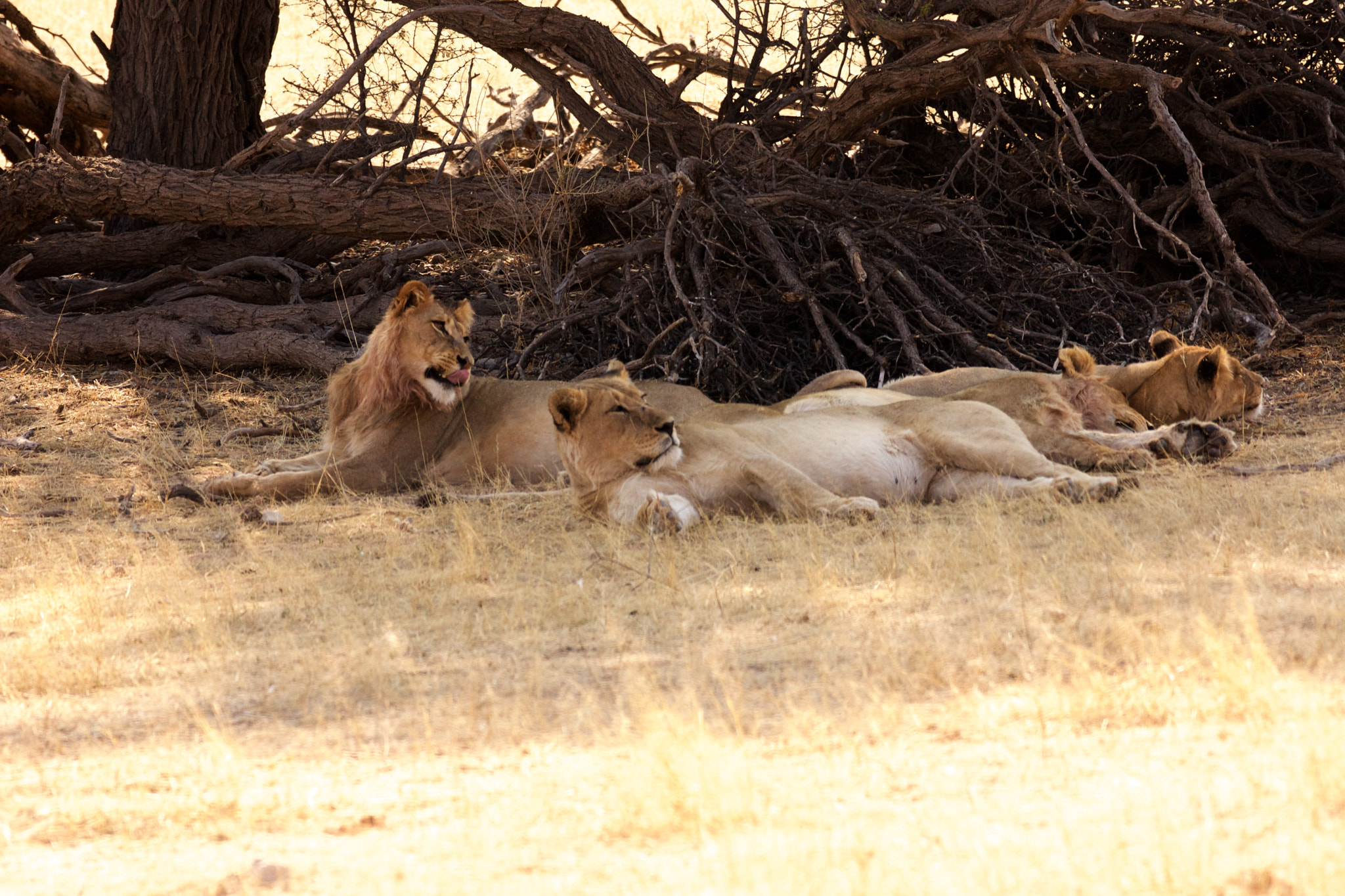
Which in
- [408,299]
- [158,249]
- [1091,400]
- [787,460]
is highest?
[158,249]

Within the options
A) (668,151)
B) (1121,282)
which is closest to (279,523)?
(668,151)

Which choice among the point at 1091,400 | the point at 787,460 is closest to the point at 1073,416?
the point at 1091,400

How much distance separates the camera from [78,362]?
10.5 meters

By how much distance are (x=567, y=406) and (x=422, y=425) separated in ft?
5.56

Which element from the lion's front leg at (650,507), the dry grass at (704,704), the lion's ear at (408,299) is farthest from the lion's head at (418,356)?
the lion's front leg at (650,507)

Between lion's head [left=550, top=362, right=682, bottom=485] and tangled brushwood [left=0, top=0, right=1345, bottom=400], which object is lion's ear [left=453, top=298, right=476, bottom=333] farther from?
lion's head [left=550, top=362, right=682, bottom=485]

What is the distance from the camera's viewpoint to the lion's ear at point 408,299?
691 cm

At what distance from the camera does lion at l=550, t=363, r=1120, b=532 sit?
18.1 ft

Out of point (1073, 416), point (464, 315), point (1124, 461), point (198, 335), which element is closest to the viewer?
point (1124, 461)

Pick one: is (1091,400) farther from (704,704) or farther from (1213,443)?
(704,704)

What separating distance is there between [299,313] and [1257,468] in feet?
24.2

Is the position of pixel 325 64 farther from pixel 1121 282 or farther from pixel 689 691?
pixel 689 691

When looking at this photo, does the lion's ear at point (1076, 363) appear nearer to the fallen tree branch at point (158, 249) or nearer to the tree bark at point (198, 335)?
the tree bark at point (198, 335)

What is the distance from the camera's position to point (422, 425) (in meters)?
7.04
